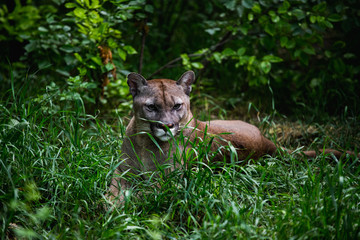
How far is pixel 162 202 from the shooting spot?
3.06 metres

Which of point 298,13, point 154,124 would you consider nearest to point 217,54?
point 298,13

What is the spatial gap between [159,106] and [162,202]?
96 cm

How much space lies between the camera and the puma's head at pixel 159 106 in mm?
3443

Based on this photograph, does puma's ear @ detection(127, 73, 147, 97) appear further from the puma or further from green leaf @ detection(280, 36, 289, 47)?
green leaf @ detection(280, 36, 289, 47)

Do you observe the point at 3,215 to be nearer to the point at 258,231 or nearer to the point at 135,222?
the point at 135,222

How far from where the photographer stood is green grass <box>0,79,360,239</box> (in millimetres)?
2566

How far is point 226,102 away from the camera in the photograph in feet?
20.5

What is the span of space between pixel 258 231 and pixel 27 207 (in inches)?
66.8

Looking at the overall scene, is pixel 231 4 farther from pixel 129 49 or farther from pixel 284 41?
pixel 129 49

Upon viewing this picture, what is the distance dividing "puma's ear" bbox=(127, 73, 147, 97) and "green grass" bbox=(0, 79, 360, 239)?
0.78 meters

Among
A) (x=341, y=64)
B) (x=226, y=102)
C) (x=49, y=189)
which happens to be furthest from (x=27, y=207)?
(x=341, y=64)

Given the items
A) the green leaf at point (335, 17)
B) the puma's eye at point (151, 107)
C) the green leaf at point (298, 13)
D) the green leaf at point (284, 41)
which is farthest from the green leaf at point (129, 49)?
the green leaf at point (335, 17)

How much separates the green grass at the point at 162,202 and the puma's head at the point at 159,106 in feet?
1.40

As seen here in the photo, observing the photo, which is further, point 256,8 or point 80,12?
point 256,8
